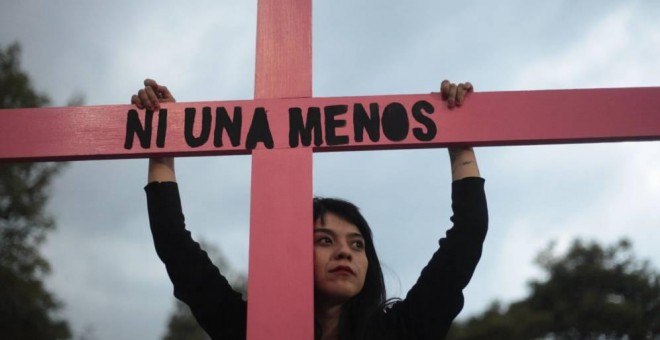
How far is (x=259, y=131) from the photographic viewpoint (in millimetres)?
1147

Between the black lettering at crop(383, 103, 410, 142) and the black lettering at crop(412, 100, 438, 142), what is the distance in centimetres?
2

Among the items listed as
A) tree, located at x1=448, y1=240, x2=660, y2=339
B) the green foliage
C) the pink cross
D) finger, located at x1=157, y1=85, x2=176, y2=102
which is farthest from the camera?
the green foliage

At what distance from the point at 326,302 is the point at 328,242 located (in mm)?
118

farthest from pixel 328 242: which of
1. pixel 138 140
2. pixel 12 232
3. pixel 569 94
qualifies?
pixel 12 232

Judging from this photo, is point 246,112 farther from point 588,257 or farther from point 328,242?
point 588,257

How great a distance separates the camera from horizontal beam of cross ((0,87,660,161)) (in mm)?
1132

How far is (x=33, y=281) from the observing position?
3895 millimetres

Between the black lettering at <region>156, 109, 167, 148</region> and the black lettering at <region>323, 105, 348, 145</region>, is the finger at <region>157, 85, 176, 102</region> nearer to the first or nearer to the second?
the black lettering at <region>156, 109, 167, 148</region>

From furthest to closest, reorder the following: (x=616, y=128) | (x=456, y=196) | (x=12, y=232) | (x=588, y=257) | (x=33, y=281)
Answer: (x=12, y=232)
(x=33, y=281)
(x=588, y=257)
(x=456, y=196)
(x=616, y=128)

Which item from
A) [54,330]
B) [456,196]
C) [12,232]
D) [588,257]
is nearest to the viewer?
[456,196]

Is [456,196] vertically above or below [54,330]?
below

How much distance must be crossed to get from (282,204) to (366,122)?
0.21 meters

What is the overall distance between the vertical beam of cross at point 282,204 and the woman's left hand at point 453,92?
0.80ft

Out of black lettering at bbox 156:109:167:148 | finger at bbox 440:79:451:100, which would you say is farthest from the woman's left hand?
black lettering at bbox 156:109:167:148
